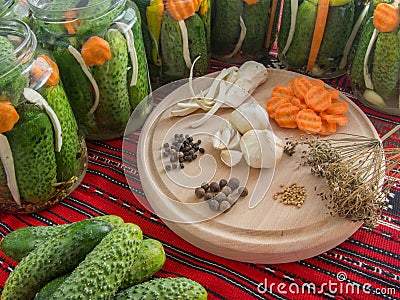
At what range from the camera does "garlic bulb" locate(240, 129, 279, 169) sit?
3.71 feet

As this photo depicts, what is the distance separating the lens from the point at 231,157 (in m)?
1.15

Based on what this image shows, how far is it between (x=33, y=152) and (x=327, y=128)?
30.6 inches

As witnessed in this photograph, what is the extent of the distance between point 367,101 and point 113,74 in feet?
2.53

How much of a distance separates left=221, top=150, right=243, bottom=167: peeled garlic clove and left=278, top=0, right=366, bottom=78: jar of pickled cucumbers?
0.47 m

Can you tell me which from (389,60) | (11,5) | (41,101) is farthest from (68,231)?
(389,60)

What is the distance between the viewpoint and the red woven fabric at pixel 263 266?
97 centimetres

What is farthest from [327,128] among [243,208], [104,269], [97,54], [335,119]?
[104,269]

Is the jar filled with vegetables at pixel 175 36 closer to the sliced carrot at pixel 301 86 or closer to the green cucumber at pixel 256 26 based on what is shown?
the green cucumber at pixel 256 26

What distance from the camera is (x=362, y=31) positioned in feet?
4.40

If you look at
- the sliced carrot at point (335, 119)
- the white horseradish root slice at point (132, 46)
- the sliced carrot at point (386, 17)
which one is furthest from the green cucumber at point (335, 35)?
the white horseradish root slice at point (132, 46)

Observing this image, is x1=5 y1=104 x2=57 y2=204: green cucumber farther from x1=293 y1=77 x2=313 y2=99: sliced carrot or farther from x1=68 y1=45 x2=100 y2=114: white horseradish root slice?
x1=293 y1=77 x2=313 y2=99: sliced carrot

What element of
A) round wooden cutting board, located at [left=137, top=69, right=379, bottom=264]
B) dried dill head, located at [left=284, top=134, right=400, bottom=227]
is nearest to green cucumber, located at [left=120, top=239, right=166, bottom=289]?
round wooden cutting board, located at [left=137, top=69, right=379, bottom=264]

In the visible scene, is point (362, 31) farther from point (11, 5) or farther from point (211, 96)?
point (11, 5)

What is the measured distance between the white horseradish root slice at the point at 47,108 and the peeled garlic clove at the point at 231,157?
40cm
